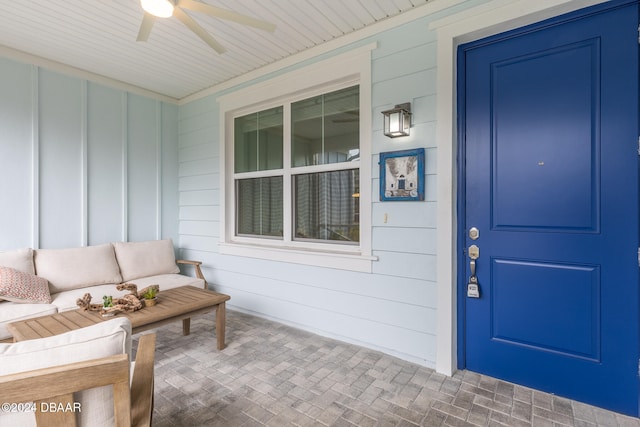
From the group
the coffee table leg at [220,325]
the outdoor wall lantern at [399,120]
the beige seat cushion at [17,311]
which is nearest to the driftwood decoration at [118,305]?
the beige seat cushion at [17,311]

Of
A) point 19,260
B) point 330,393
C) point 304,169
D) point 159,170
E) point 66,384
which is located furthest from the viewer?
point 159,170

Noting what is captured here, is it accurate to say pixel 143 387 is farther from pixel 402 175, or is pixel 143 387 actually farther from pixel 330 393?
pixel 402 175

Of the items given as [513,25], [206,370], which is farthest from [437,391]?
[513,25]

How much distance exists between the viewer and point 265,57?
3.29m

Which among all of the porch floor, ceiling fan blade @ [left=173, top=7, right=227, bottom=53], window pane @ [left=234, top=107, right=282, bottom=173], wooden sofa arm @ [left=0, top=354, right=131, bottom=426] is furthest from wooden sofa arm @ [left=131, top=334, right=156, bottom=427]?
window pane @ [left=234, top=107, right=282, bottom=173]

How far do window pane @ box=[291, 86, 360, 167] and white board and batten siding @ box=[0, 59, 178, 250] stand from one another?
6.89 ft

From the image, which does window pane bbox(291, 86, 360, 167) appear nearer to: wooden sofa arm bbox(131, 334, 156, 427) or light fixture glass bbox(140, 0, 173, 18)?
light fixture glass bbox(140, 0, 173, 18)

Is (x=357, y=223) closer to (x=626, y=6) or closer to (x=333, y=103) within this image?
(x=333, y=103)

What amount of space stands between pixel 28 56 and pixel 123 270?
234 centimetres

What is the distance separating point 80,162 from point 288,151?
2348 mm

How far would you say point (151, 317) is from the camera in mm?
2264

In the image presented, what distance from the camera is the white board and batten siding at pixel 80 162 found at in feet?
10.2

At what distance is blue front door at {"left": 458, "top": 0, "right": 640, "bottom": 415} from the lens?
1896 mm

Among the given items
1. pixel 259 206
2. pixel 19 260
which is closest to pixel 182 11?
pixel 259 206
